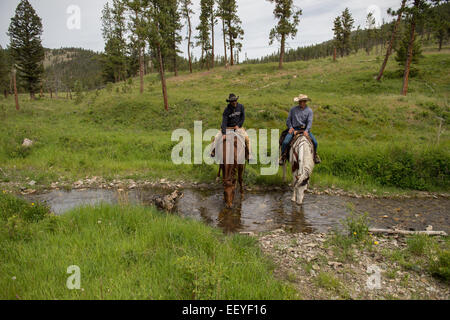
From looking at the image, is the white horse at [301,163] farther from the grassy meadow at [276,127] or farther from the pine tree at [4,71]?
the pine tree at [4,71]

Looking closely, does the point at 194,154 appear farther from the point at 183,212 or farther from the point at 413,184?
the point at 413,184

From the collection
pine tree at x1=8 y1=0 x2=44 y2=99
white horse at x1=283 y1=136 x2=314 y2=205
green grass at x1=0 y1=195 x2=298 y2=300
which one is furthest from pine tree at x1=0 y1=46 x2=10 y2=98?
white horse at x1=283 y1=136 x2=314 y2=205

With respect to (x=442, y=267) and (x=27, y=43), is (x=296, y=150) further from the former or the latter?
(x=27, y=43)

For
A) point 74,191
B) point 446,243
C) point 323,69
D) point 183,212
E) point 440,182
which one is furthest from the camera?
point 323,69

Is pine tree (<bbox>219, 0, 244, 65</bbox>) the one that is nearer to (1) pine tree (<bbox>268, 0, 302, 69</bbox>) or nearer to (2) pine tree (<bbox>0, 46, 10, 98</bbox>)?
(1) pine tree (<bbox>268, 0, 302, 69</bbox>)

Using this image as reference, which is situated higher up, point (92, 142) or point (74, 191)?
point (92, 142)

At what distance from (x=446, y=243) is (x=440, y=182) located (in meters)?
5.80

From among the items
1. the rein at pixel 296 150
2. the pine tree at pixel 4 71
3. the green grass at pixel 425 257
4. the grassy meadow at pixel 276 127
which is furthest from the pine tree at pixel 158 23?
the pine tree at pixel 4 71

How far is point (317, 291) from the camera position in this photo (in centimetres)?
374

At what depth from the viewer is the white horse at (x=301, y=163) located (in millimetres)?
7445

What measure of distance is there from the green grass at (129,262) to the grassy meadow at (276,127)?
580 cm

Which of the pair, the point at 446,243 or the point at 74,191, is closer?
the point at 446,243
